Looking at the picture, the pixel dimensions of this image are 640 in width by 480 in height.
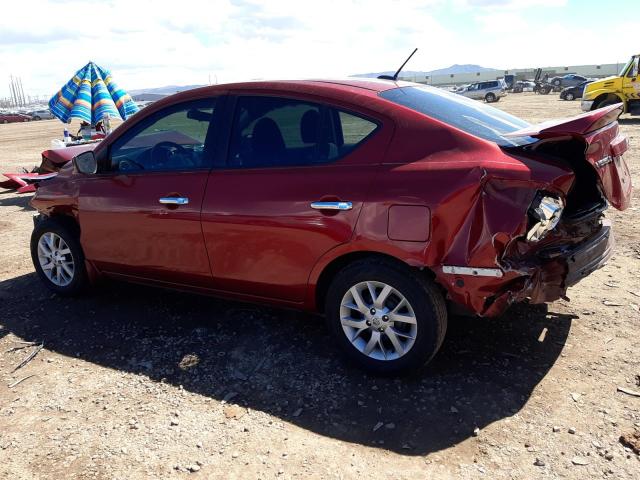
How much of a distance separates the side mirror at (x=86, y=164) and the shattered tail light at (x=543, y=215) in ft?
10.7

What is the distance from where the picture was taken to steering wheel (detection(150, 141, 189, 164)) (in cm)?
409

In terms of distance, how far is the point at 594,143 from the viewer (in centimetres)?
312

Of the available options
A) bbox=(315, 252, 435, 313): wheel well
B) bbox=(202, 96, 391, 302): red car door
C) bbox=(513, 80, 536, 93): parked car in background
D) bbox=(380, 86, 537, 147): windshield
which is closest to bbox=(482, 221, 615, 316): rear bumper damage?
bbox=(315, 252, 435, 313): wheel well

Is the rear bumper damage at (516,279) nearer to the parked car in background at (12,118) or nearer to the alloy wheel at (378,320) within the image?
the alloy wheel at (378,320)

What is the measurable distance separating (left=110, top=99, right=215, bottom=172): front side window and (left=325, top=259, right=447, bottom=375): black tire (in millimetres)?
1341

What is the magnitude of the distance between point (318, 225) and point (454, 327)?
1391 mm

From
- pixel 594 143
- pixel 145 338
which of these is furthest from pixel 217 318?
pixel 594 143

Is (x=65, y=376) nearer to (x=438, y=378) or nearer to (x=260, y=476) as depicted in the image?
(x=260, y=476)

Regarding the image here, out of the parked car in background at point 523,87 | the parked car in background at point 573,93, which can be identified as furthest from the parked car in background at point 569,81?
the parked car in background at point 573,93

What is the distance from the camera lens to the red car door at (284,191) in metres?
3.29

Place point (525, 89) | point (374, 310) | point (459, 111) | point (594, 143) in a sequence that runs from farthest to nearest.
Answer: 1. point (525, 89)
2. point (459, 111)
3. point (374, 310)
4. point (594, 143)

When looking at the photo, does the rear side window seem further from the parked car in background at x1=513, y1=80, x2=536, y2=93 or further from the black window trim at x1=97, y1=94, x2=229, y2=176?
the parked car in background at x1=513, y1=80, x2=536, y2=93

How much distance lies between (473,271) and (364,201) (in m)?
0.72

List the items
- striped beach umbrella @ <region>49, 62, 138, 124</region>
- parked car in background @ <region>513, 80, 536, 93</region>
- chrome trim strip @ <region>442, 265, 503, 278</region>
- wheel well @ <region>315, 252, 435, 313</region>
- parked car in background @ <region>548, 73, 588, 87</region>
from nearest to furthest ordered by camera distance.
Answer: chrome trim strip @ <region>442, 265, 503, 278</region>
wheel well @ <region>315, 252, 435, 313</region>
striped beach umbrella @ <region>49, 62, 138, 124</region>
parked car in background @ <region>548, 73, 588, 87</region>
parked car in background @ <region>513, 80, 536, 93</region>
